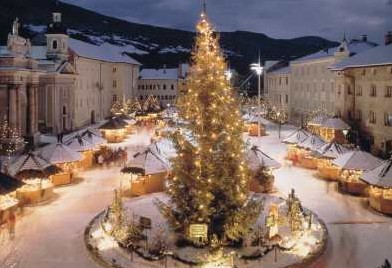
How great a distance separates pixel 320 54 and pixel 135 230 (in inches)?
2043

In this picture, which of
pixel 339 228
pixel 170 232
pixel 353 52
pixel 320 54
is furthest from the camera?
pixel 320 54

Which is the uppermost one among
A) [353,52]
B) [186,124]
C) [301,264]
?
[353,52]

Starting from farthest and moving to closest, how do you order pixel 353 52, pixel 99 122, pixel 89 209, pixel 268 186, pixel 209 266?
pixel 99 122 → pixel 353 52 → pixel 268 186 → pixel 89 209 → pixel 209 266

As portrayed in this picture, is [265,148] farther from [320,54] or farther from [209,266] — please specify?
[209,266]

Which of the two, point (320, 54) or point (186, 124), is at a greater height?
point (320, 54)

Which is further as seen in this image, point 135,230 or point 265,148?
point 265,148

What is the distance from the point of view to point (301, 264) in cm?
1661

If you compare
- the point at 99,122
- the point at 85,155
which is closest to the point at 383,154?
the point at 85,155

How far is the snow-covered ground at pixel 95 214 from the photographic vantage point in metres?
17.4

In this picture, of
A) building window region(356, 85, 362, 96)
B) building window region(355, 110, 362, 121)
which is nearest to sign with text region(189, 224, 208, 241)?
building window region(355, 110, 362, 121)

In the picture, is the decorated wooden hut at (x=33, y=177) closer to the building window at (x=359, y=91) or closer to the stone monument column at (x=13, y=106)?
the stone monument column at (x=13, y=106)

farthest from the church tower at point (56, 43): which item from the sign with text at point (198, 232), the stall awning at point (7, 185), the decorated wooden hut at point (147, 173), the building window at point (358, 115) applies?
the sign with text at point (198, 232)

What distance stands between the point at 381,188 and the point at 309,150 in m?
12.4

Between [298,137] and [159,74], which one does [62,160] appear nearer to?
[298,137]
